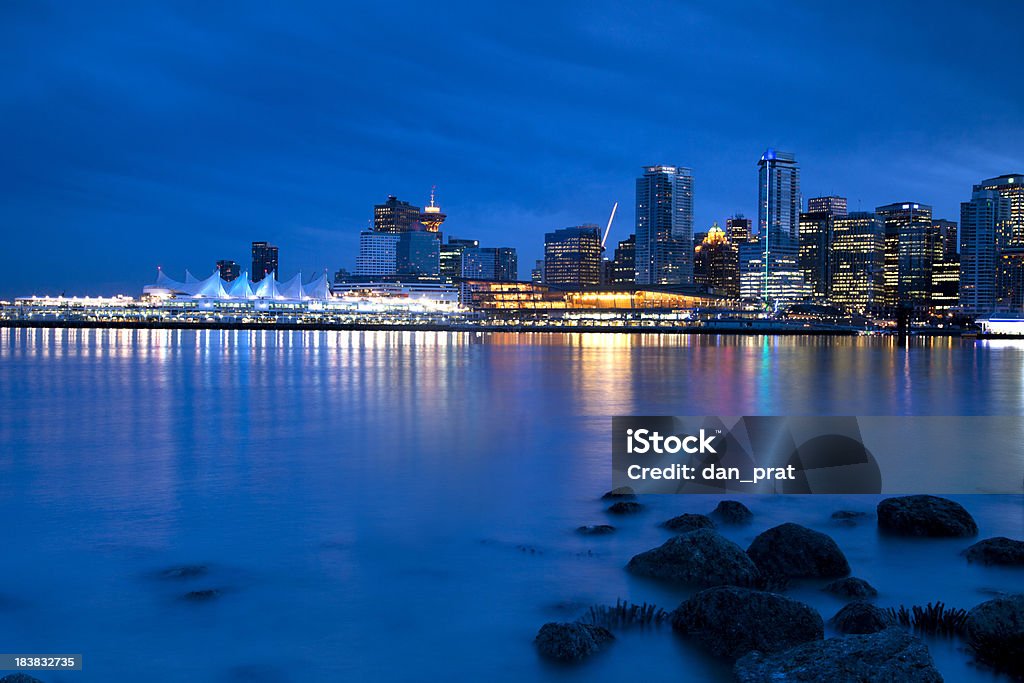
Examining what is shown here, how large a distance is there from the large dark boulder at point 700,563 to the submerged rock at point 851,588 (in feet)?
2.33

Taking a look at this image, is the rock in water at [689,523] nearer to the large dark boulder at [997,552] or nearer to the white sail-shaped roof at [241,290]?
the large dark boulder at [997,552]

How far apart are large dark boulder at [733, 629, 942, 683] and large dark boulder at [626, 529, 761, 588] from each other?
2148 mm

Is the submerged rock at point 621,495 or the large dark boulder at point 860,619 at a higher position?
the large dark boulder at point 860,619

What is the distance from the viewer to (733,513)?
10.5 meters

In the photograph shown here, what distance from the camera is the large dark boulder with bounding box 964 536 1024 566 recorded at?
8.57m

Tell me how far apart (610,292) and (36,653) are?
17463 cm

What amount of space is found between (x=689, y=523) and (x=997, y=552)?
320 centimetres

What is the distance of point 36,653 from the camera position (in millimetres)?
6703

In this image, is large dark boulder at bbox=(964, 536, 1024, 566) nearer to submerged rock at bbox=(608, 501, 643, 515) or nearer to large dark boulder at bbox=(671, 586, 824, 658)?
large dark boulder at bbox=(671, 586, 824, 658)

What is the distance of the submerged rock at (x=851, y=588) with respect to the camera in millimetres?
7676

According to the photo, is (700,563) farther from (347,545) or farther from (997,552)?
(347,545)

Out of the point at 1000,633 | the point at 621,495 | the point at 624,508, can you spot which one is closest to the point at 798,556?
the point at 1000,633

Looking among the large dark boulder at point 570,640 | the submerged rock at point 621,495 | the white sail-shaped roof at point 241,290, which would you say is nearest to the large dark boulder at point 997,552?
the submerged rock at point 621,495

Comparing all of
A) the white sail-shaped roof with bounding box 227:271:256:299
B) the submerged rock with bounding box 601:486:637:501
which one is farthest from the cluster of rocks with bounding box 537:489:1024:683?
the white sail-shaped roof with bounding box 227:271:256:299
